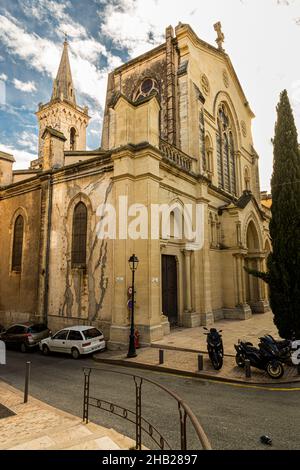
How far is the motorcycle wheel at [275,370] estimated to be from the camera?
8.79 m

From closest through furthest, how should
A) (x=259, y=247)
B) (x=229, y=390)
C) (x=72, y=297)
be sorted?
(x=229, y=390)
(x=72, y=297)
(x=259, y=247)

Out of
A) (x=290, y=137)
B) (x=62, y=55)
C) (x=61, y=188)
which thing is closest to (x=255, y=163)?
(x=290, y=137)

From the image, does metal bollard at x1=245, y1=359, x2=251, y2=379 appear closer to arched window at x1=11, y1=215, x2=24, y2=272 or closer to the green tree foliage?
the green tree foliage

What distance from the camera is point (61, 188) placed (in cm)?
1780

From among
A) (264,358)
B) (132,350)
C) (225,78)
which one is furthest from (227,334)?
(225,78)

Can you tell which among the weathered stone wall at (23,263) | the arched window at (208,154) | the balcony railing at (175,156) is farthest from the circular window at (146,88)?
the weathered stone wall at (23,263)

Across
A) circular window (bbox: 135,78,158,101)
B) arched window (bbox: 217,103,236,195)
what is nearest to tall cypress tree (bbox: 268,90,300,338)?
arched window (bbox: 217,103,236,195)

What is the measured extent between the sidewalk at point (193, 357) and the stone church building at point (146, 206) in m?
0.88

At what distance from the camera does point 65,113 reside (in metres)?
42.3

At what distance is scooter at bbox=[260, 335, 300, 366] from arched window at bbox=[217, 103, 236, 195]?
49.9ft

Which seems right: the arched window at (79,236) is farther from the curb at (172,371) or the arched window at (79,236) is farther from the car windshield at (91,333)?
the curb at (172,371)

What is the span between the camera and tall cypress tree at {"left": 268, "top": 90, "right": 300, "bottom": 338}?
37.5ft

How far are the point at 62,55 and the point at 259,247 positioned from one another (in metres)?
40.8

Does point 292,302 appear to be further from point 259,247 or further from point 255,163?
point 255,163
